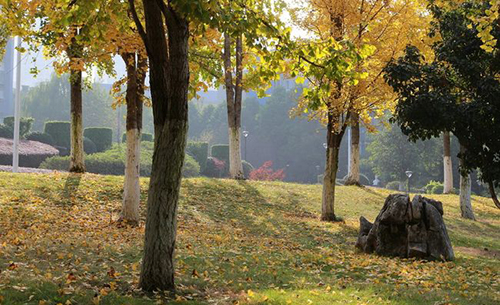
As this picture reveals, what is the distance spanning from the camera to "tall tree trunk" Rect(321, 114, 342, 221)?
19062 millimetres

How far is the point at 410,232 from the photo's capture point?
1257 centimetres

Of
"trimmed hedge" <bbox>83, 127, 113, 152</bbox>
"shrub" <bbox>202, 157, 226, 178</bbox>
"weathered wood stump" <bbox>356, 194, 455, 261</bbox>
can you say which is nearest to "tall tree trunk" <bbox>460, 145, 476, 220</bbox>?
"weathered wood stump" <bbox>356, 194, 455, 261</bbox>

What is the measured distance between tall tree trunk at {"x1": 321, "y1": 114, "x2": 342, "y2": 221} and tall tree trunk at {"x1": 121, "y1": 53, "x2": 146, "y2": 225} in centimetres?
704

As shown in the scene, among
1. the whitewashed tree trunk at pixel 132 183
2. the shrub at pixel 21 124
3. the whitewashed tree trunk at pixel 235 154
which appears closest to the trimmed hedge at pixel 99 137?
the shrub at pixel 21 124

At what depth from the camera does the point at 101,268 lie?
8531 mm

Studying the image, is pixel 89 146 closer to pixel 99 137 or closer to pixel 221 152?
pixel 99 137

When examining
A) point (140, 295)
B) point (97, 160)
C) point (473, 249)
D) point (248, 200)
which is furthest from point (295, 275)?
point (97, 160)

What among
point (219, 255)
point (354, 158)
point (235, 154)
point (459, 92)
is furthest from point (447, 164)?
point (219, 255)

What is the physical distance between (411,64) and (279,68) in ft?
21.1

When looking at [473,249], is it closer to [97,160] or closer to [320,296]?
[320,296]

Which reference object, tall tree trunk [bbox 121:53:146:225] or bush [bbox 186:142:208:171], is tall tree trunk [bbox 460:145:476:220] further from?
bush [bbox 186:142:208:171]

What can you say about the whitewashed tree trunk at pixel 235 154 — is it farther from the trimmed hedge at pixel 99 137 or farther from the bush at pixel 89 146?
the trimmed hedge at pixel 99 137

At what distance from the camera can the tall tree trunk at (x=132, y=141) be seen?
14562mm

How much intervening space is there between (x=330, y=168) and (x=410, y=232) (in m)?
6.75
